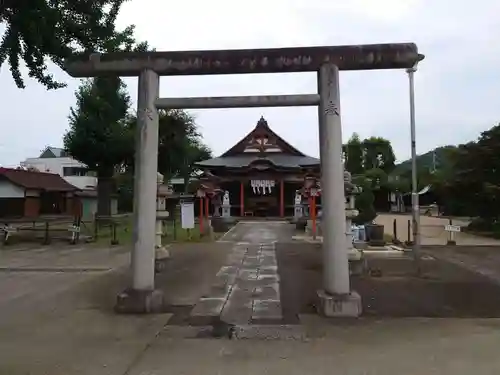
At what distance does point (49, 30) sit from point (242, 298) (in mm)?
5382

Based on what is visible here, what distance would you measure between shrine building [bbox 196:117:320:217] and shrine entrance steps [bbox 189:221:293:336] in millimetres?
25511

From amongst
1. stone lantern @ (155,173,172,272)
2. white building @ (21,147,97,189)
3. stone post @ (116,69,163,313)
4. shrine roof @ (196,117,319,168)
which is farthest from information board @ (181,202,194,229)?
white building @ (21,147,97,189)

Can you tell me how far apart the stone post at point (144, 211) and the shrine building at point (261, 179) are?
31749 millimetres

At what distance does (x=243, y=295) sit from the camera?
938cm

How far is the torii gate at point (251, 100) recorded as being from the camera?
25.2 feet

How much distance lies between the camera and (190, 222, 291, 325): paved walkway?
7496 mm

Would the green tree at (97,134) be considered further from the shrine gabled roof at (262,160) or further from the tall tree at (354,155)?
the tall tree at (354,155)

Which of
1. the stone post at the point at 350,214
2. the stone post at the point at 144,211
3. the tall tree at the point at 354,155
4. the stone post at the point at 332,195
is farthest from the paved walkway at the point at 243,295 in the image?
the tall tree at the point at 354,155

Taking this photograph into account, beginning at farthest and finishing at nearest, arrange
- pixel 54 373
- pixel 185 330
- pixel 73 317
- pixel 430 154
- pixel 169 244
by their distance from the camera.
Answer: pixel 430 154
pixel 169 244
pixel 73 317
pixel 185 330
pixel 54 373

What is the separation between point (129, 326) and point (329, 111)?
431 cm

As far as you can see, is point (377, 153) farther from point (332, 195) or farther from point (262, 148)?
A: point (332, 195)

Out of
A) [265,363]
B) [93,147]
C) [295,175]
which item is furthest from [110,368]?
[295,175]

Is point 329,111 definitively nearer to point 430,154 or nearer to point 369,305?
point 369,305

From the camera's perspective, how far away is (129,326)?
6895mm
